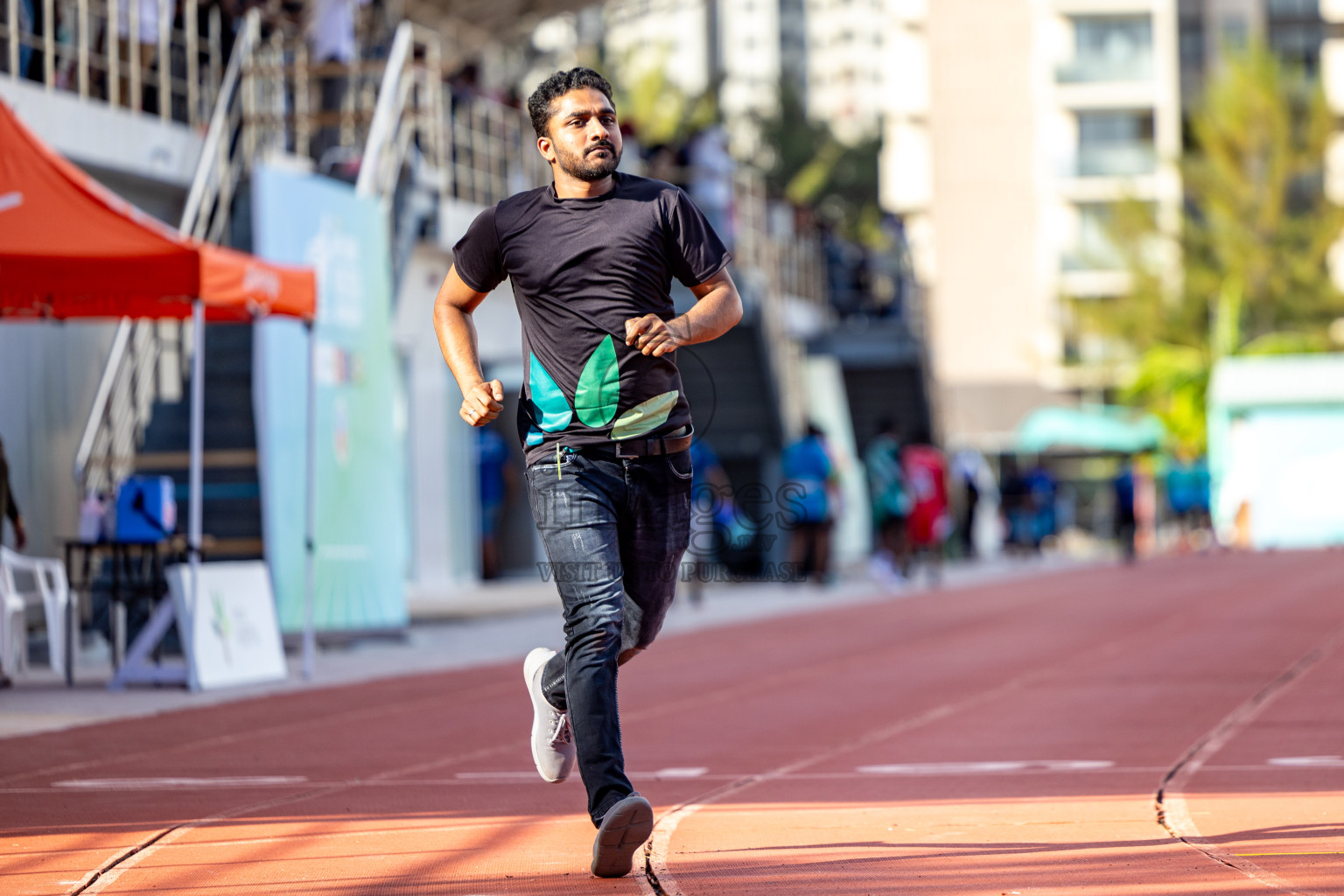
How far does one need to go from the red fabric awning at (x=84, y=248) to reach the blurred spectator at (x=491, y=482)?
13.0 m

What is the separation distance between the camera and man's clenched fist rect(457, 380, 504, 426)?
5.06m

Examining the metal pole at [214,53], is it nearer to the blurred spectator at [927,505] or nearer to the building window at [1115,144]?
the blurred spectator at [927,505]

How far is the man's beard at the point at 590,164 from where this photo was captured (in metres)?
5.17

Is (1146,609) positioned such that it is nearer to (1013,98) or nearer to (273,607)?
(273,607)

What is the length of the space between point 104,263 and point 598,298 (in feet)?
21.5

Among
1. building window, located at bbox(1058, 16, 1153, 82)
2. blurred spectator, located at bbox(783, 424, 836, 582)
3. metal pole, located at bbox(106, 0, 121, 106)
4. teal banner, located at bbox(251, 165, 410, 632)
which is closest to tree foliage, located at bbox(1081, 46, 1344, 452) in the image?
building window, located at bbox(1058, 16, 1153, 82)

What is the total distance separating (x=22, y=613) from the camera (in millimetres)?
12164

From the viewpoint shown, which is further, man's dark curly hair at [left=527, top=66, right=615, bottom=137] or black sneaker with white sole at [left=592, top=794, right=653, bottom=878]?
man's dark curly hair at [left=527, top=66, right=615, bottom=137]

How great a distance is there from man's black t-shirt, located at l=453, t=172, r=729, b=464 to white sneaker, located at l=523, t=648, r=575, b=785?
25.4 inches

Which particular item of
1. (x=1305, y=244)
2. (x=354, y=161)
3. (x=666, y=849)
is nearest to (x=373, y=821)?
(x=666, y=849)

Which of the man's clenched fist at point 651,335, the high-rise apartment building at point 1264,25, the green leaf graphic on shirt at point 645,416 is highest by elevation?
the high-rise apartment building at point 1264,25

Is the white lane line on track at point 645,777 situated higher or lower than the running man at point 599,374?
lower

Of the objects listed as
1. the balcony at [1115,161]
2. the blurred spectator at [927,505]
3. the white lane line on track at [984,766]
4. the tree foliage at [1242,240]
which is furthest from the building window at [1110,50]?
the white lane line on track at [984,766]

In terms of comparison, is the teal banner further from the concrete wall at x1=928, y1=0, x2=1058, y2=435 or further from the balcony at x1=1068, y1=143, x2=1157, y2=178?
the concrete wall at x1=928, y1=0, x2=1058, y2=435
